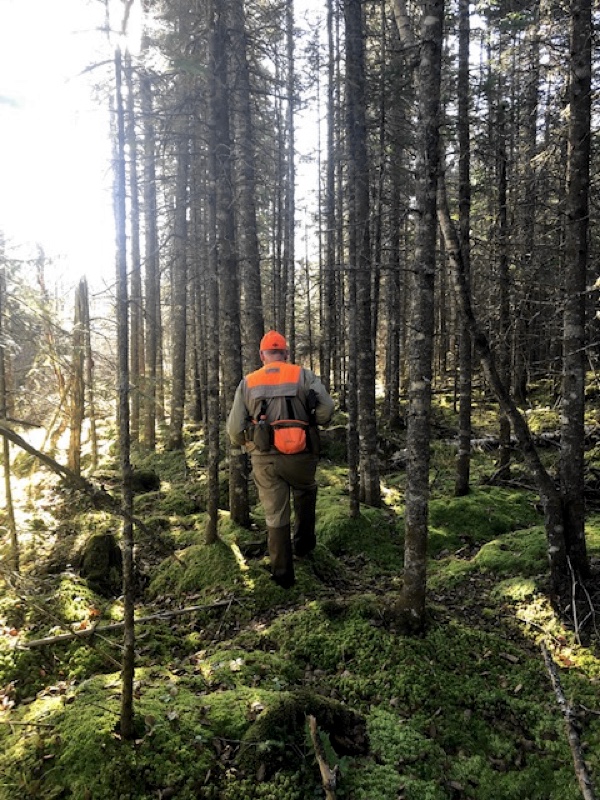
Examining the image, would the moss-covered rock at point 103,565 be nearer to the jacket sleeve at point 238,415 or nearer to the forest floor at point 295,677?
the forest floor at point 295,677

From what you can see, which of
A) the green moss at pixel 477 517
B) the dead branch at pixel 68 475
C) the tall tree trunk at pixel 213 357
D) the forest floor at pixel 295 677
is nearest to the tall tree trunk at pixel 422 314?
the forest floor at pixel 295 677

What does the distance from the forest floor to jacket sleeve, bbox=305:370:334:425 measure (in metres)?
2.18

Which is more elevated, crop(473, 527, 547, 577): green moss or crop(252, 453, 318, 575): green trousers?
crop(252, 453, 318, 575): green trousers

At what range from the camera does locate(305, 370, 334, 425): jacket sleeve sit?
6348mm

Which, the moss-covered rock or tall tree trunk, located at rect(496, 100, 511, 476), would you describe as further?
tall tree trunk, located at rect(496, 100, 511, 476)

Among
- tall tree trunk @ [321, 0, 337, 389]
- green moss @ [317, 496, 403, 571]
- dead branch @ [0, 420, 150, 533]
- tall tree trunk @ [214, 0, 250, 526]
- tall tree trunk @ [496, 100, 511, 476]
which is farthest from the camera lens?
tall tree trunk @ [321, 0, 337, 389]

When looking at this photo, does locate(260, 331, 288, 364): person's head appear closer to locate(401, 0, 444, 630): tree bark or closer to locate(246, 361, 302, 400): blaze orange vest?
locate(246, 361, 302, 400): blaze orange vest

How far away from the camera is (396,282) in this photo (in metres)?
17.1

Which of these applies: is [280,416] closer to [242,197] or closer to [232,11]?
[242,197]

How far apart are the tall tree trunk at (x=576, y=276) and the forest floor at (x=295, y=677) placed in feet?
3.43

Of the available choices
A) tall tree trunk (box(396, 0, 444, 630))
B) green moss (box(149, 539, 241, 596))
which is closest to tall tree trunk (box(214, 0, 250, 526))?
green moss (box(149, 539, 241, 596))

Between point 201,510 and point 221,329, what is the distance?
418 centimetres

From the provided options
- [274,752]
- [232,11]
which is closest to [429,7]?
[232,11]

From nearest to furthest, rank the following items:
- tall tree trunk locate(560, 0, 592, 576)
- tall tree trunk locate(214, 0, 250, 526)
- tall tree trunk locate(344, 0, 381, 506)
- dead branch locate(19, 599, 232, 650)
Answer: dead branch locate(19, 599, 232, 650)
tall tree trunk locate(560, 0, 592, 576)
tall tree trunk locate(214, 0, 250, 526)
tall tree trunk locate(344, 0, 381, 506)
